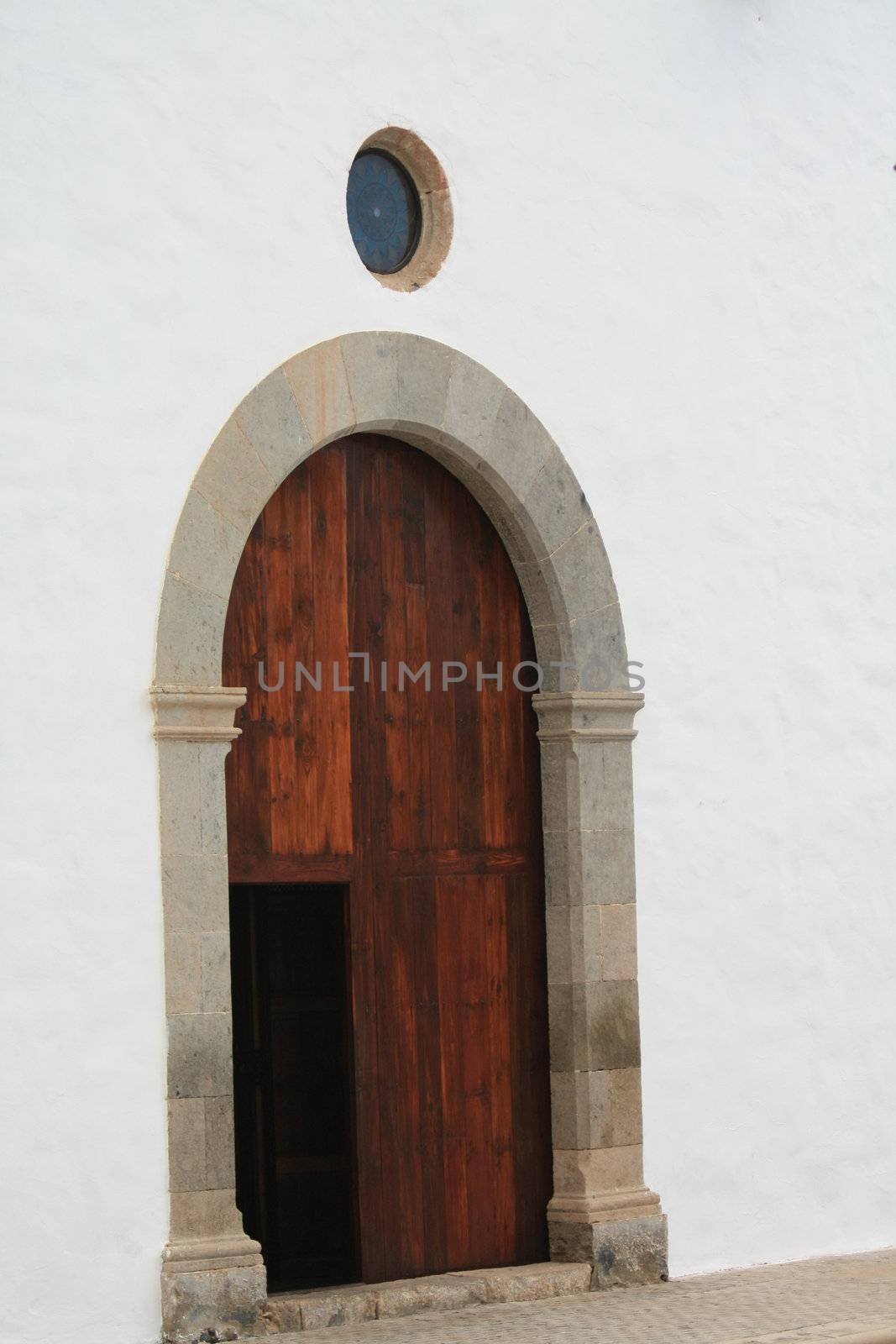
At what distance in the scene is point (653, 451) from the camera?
27.9ft

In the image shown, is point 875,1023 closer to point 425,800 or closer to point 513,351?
point 425,800

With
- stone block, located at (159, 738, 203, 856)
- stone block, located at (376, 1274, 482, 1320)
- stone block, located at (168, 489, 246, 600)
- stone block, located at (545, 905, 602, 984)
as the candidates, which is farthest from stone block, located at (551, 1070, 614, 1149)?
stone block, located at (168, 489, 246, 600)

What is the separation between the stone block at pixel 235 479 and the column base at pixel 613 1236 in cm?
283

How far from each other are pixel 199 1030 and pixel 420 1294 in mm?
1322

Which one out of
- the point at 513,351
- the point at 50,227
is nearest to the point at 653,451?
the point at 513,351

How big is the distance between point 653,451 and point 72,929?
10.6 feet

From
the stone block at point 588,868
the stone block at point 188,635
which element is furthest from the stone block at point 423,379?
the stone block at point 588,868

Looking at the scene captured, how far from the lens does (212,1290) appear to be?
22.1 feet

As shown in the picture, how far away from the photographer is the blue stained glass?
25.6ft

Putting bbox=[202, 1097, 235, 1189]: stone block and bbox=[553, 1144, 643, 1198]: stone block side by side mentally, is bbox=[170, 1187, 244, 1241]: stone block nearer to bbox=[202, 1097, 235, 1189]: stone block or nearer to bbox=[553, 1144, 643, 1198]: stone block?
bbox=[202, 1097, 235, 1189]: stone block

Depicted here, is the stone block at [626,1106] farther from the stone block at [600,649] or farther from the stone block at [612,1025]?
the stone block at [600,649]

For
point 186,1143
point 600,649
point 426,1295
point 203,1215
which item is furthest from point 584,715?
point 203,1215

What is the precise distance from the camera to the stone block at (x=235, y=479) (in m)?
7.13

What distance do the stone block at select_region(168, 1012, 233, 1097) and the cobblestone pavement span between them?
0.83 meters
